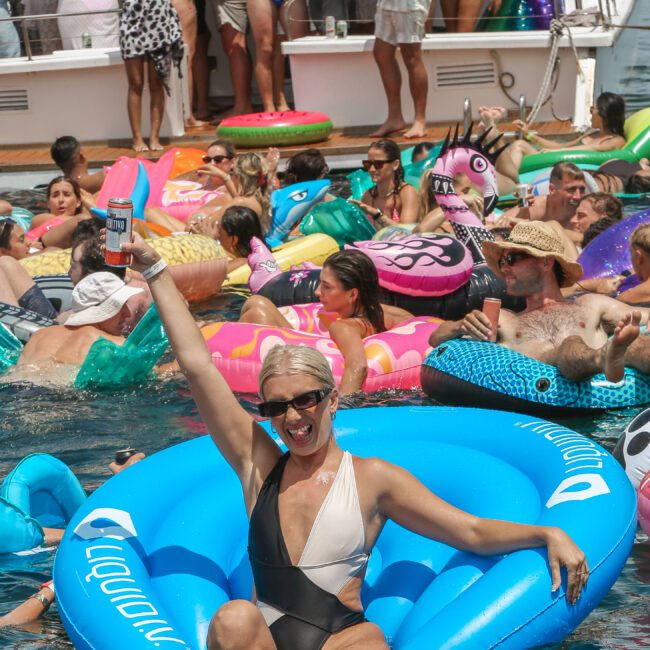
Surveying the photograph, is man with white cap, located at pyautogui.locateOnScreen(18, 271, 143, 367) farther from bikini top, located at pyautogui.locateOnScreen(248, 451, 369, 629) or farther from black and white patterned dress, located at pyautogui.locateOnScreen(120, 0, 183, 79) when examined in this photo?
black and white patterned dress, located at pyautogui.locateOnScreen(120, 0, 183, 79)

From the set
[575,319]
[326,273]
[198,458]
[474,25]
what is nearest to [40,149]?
[474,25]

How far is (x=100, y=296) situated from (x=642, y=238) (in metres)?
3.01

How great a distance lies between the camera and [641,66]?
765 inches

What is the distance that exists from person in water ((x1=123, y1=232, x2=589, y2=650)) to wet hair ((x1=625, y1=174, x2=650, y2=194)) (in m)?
7.95

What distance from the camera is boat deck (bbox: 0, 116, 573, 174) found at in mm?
12281

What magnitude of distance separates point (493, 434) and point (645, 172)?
293 inches

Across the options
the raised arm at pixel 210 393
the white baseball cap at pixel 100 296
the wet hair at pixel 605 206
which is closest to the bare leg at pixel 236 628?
the raised arm at pixel 210 393

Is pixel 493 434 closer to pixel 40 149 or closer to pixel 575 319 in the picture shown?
pixel 575 319

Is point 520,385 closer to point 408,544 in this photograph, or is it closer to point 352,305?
point 352,305

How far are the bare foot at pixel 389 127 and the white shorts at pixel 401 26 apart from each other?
0.93 meters

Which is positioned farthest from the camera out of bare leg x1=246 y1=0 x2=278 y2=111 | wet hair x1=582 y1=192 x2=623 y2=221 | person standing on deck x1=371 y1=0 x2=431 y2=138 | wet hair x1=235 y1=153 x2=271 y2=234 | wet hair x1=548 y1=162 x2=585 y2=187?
bare leg x1=246 y1=0 x2=278 y2=111

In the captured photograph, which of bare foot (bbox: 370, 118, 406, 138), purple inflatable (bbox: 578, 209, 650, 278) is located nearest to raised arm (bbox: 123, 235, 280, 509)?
purple inflatable (bbox: 578, 209, 650, 278)

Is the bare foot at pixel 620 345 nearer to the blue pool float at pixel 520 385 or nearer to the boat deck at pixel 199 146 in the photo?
the blue pool float at pixel 520 385

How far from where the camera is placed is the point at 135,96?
40.4 feet
